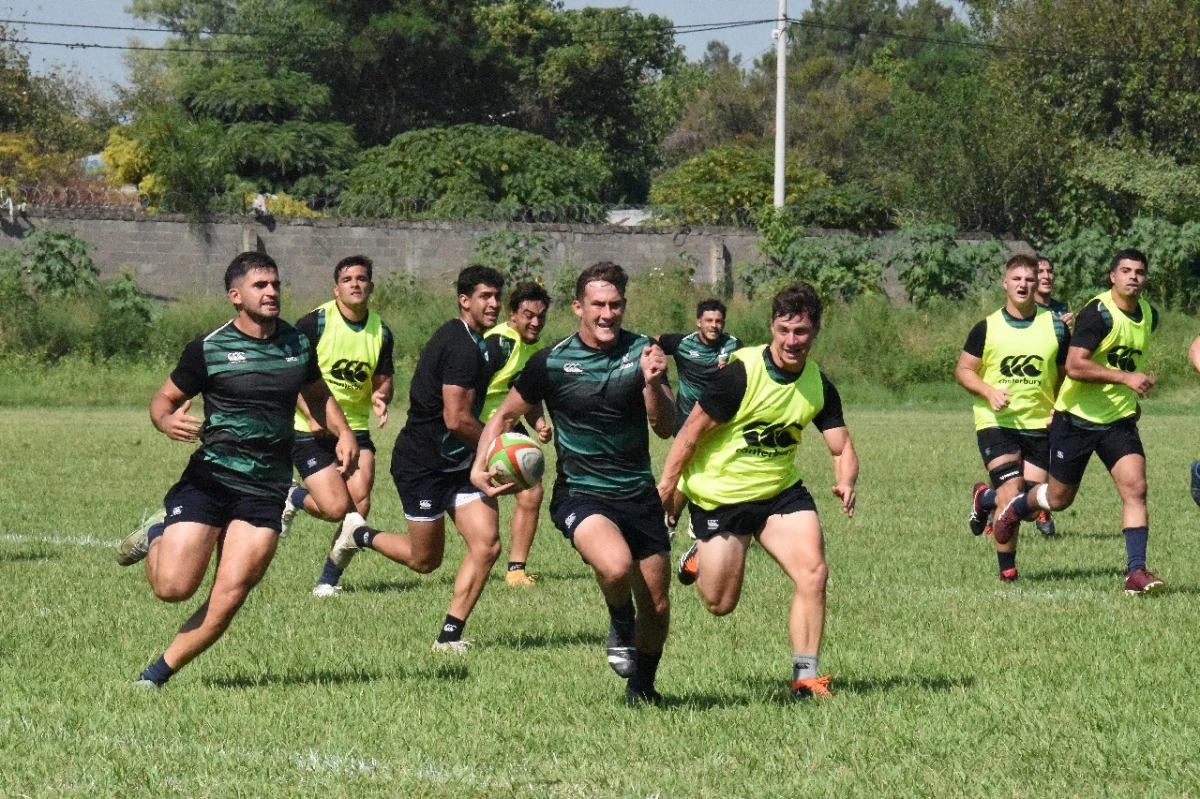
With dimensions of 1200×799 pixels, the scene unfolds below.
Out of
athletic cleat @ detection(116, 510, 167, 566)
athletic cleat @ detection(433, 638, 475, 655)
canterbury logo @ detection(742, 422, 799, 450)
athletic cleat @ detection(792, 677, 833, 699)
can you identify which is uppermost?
canterbury logo @ detection(742, 422, 799, 450)

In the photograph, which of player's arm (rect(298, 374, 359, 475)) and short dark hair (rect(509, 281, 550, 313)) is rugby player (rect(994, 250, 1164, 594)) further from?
player's arm (rect(298, 374, 359, 475))

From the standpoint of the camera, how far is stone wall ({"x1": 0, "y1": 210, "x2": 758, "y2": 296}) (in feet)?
116

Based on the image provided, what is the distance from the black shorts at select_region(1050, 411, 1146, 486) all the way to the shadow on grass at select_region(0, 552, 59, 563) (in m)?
7.50

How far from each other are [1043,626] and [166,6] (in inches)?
4309

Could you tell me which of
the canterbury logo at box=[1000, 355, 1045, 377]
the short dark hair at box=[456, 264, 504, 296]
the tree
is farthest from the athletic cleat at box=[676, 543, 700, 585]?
the tree

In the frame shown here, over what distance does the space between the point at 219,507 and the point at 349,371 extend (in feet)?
11.6

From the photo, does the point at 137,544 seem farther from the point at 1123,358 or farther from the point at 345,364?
the point at 1123,358

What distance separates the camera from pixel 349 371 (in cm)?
1151

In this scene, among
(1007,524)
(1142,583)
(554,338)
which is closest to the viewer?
(1142,583)

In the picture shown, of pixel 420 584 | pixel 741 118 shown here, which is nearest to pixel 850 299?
pixel 420 584

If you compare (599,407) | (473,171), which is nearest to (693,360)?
(599,407)

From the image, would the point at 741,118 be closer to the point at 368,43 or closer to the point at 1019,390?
the point at 368,43

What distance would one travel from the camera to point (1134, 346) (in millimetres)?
11570

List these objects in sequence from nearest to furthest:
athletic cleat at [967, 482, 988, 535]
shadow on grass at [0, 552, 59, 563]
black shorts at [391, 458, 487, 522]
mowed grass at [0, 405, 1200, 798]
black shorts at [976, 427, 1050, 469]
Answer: mowed grass at [0, 405, 1200, 798] → black shorts at [391, 458, 487, 522] → black shorts at [976, 427, 1050, 469] → shadow on grass at [0, 552, 59, 563] → athletic cleat at [967, 482, 988, 535]
